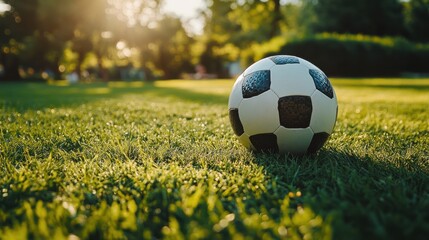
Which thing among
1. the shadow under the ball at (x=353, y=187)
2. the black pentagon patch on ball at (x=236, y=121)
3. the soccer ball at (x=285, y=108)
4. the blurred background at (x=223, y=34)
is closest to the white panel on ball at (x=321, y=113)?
the soccer ball at (x=285, y=108)

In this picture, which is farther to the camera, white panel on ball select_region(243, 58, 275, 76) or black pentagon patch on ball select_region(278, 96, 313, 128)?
white panel on ball select_region(243, 58, 275, 76)

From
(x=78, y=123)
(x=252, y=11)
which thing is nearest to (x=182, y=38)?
(x=252, y=11)

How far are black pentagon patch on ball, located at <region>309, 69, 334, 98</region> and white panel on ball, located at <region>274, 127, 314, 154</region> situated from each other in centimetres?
37

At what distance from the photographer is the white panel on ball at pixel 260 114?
2.84 meters

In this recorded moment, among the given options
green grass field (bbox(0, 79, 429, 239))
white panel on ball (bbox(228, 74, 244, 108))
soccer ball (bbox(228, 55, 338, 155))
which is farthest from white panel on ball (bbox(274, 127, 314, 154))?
white panel on ball (bbox(228, 74, 244, 108))

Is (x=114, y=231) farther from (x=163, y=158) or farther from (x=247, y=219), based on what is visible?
(x=163, y=158)

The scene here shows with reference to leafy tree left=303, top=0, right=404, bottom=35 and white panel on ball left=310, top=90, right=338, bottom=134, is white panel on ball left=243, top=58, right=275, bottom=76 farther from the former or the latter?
leafy tree left=303, top=0, right=404, bottom=35

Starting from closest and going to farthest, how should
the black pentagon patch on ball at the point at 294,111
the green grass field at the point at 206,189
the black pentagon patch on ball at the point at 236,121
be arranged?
the green grass field at the point at 206,189 < the black pentagon patch on ball at the point at 294,111 < the black pentagon patch on ball at the point at 236,121

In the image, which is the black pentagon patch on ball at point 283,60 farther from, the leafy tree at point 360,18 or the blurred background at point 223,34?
the leafy tree at point 360,18

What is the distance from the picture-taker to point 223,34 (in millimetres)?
49781

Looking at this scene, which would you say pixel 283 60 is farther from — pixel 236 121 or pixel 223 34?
pixel 223 34

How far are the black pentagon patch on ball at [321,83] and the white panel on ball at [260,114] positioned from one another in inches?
15.4

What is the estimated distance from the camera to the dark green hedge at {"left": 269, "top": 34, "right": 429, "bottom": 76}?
2267cm

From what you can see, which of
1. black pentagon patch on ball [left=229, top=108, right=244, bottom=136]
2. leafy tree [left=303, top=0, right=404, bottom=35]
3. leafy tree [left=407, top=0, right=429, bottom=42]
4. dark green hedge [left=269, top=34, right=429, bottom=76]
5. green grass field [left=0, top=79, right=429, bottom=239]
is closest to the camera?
green grass field [left=0, top=79, right=429, bottom=239]
